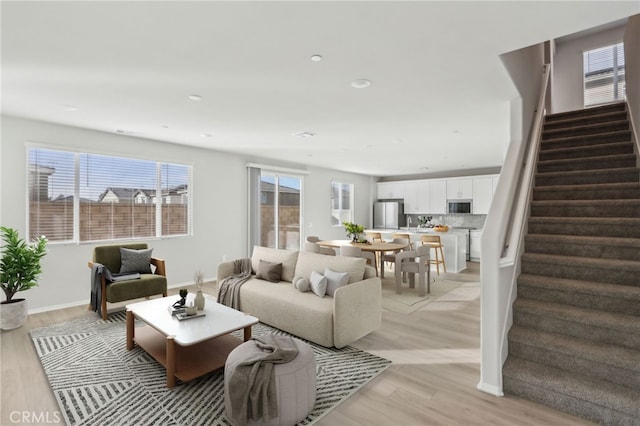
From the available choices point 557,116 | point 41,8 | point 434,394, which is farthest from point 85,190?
point 557,116

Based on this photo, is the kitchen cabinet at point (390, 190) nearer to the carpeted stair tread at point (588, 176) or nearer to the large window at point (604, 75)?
the large window at point (604, 75)

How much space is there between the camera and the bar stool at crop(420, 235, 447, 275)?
254 inches

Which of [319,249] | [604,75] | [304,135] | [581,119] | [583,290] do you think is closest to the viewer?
[583,290]

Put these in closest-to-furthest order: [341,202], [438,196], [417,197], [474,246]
A: [474,246] < [438,196] < [341,202] < [417,197]

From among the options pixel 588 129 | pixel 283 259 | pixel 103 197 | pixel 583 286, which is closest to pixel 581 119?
pixel 588 129

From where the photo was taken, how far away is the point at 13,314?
354 cm

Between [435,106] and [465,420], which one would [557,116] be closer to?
[435,106]

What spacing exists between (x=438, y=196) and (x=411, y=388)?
736cm

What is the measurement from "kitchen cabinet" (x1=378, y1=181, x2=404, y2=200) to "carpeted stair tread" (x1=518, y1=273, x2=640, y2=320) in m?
7.01

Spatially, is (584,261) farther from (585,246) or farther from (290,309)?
(290,309)

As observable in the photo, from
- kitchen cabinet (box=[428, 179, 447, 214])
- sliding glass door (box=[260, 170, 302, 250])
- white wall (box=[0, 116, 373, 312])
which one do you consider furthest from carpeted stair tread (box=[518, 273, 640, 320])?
kitchen cabinet (box=[428, 179, 447, 214])

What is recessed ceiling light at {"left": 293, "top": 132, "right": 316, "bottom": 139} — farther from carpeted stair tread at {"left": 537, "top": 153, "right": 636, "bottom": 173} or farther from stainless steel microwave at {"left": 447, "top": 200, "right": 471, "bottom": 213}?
stainless steel microwave at {"left": 447, "top": 200, "right": 471, "bottom": 213}

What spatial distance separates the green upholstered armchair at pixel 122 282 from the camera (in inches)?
151

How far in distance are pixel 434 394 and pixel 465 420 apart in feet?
1.03
